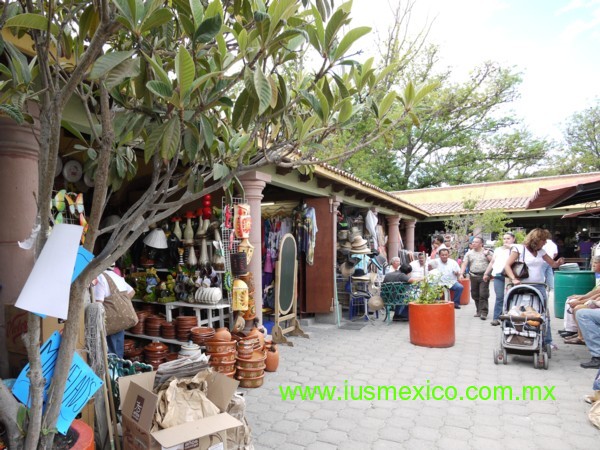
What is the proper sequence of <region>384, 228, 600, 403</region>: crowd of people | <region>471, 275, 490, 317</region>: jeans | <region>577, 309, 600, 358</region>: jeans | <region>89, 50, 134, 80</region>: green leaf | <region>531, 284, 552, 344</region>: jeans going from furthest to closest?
<region>471, 275, 490, 317</region>: jeans
<region>531, 284, 552, 344</region>: jeans
<region>384, 228, 600, 403</region>: crowd of people
<region>577, 309, 600, 358</region>: jeans
<region>89, 50, 134, 80</region>: green leaf

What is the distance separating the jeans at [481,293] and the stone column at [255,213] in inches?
179

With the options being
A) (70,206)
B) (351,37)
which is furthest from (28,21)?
(70,206)

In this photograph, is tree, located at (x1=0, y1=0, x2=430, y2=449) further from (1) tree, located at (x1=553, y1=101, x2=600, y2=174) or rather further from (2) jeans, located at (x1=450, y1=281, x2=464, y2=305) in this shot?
(1) tree, located at (x1=553, y1=101, x2=600, y2=174)

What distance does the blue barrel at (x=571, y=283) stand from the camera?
6.46 m

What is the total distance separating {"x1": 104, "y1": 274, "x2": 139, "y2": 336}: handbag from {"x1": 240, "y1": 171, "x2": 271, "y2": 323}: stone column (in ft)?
5.88

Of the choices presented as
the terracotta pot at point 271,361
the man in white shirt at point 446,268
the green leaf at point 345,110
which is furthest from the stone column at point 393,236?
the green leaf at point 345,110

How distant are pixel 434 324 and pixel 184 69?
5.15m

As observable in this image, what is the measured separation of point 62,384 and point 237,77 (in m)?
1.52

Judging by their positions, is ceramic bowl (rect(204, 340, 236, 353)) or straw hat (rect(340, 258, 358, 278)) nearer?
ceramic bowl (rect(204, 340, 236, 353))

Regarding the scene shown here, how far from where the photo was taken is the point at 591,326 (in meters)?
4.35

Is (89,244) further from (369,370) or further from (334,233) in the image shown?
(334,233)

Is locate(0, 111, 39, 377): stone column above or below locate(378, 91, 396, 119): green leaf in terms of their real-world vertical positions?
below

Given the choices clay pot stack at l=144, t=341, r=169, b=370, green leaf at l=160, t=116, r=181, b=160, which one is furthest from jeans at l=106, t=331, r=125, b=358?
green leaf at l=160, t=116, r=181, b=160

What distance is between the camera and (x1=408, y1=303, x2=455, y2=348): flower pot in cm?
556
